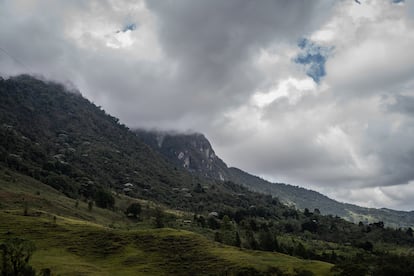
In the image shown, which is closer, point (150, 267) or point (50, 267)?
point (50, 267)

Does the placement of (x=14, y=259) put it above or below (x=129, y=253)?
below

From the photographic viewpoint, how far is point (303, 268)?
10206 cm

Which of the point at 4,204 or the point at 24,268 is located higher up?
the point at 4,204

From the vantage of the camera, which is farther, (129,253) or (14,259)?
(129,253)

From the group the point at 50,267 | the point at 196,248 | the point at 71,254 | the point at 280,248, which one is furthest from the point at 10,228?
the point at 280,248

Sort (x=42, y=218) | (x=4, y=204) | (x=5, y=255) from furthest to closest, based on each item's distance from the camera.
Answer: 1. (x=4, y=204)
2. (x=42, y=218)
3. (x=5, y=255)

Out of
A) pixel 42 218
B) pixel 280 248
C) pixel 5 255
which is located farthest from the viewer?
pixel 280 248

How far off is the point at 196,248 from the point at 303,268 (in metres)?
31.2

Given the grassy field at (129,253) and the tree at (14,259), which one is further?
the grassy field at (129,253)

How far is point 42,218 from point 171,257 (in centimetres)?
5269

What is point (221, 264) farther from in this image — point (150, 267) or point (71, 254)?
point (71, 254)

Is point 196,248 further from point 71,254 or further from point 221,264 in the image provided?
point 71,254

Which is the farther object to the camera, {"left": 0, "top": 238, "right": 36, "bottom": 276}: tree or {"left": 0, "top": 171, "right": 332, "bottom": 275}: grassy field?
{"left": 0, "top": 171, "right": 332, "bottom": 275}: grassy field

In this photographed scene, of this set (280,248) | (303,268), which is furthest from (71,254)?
(280,248)
